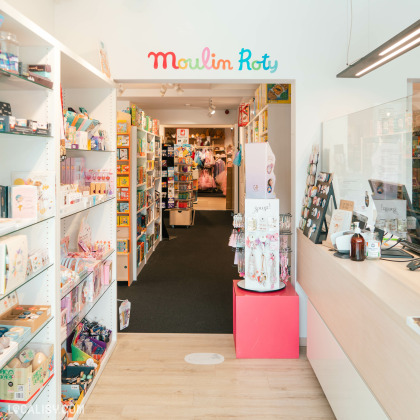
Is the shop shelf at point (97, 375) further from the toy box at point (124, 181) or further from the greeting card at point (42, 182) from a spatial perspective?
the toy box at point (124, 181)

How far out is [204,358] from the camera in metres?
3.67

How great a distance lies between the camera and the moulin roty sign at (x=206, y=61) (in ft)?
12.7

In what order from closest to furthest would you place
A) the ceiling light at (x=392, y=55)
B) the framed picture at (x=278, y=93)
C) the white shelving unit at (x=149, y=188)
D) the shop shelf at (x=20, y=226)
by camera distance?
the shop shelf at (x=20, y=226) → the ceiling light at (x=392, y=55) → the framed picture at (x=278, y=93) → the white shelving unit at (x=149, y=188)

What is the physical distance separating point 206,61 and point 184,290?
2.99 metres

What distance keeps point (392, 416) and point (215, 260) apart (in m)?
5.76

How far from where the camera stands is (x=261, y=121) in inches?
245

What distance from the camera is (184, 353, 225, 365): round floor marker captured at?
3.59 metres

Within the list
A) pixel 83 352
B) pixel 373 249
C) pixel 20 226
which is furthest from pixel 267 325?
pixel 20 226

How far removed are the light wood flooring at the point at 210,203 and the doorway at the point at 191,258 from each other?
0.04m

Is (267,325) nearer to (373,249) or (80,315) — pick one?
(373,249)

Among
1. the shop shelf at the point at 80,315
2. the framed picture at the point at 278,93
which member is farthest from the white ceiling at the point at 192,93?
the shop shelf at the point at 80,315

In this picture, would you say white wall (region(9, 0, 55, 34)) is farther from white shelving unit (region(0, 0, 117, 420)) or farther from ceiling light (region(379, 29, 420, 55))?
ceiling light (region(379, 29, 420, 55))

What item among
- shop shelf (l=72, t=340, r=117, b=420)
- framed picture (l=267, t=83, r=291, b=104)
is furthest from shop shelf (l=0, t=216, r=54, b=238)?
framed picture (l=267, t=83, r=291, b=104)

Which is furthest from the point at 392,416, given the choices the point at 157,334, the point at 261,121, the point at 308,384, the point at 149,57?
the point at 261,121
